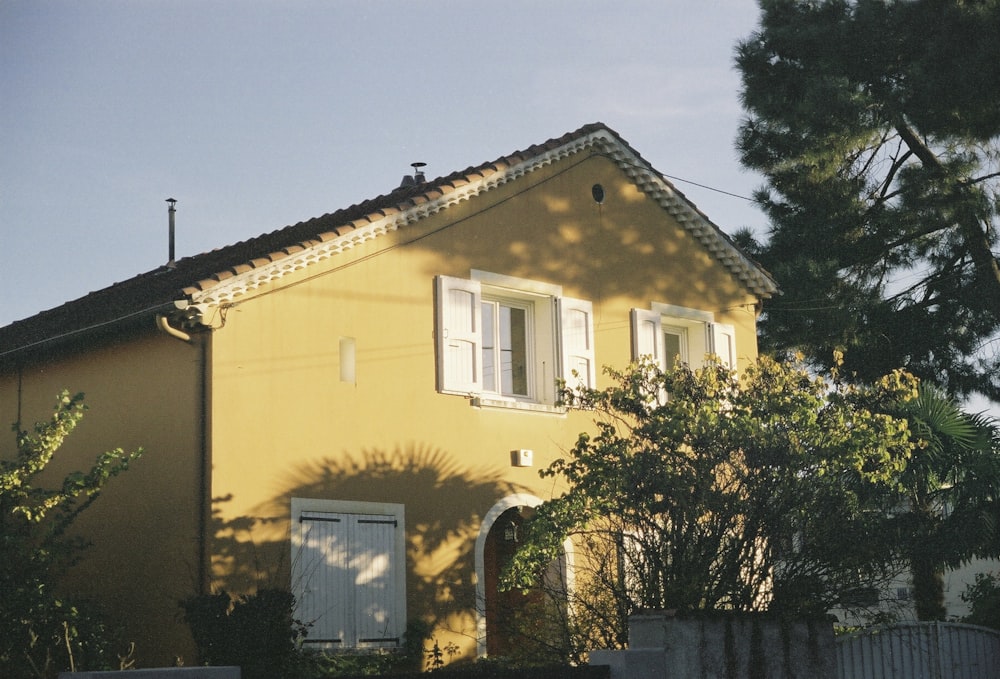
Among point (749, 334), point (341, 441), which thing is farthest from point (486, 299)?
point (749, 334)

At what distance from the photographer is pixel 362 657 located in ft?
43.0

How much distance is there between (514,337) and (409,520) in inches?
126

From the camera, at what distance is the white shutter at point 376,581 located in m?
13.3

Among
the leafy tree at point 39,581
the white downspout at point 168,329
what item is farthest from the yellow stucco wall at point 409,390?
the leafy tree at point 39,581

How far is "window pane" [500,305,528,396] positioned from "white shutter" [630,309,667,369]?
5.24 feet

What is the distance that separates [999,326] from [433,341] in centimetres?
1193

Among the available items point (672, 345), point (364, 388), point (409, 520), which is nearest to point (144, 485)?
point (364, 388)

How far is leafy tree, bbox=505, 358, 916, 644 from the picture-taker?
10.7 metres

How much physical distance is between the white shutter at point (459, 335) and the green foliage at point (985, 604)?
22.4ft

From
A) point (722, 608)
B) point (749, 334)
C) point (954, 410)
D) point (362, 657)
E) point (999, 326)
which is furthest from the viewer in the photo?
point (999, 326)

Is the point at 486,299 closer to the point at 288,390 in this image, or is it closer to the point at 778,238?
the point at 288,390

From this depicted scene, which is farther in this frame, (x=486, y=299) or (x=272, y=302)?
(x=486, y=299)

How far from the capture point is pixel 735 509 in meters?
10.7

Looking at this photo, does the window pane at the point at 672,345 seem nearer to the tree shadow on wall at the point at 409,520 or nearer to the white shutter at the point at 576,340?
the white shutter at the point at 576,340
